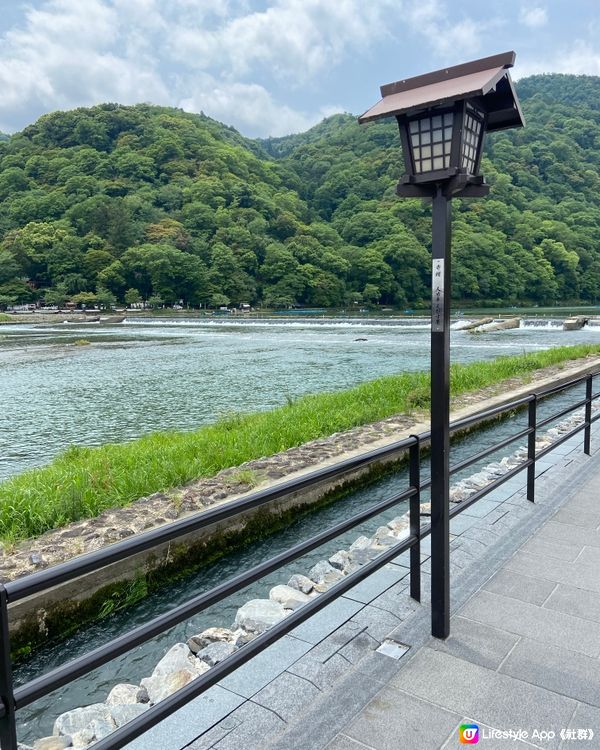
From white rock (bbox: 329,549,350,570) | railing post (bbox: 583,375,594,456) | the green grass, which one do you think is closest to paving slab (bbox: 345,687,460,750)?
white rock (bbox: 329,549,350,570)

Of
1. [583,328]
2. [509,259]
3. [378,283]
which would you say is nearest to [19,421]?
[583,328]

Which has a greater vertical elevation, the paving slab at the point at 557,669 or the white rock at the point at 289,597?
the paving slab at the point at 557,669

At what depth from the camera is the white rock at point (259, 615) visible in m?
3.02

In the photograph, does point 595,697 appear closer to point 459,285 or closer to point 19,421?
point 19,421

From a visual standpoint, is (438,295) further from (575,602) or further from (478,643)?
(575,602)

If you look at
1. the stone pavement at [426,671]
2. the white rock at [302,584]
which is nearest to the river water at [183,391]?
the white rock at [302,584]

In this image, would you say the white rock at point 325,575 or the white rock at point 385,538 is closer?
the white rock at point 325,575

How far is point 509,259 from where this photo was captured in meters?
62.5

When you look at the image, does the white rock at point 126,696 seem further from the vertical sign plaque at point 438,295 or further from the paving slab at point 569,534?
the paving slab at point 569,534

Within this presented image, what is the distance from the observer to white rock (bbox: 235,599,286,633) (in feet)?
9.91

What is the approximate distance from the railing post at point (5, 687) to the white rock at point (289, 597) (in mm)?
2139

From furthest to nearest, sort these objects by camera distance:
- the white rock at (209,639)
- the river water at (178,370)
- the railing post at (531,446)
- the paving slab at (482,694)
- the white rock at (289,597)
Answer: the river water at (178,370) → the railing post at (531,446) → the white rock at (289,597) → the white rock at (209,639) → the paving slab at (482,694)

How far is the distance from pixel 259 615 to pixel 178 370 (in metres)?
14.9

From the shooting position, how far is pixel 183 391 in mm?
13578
